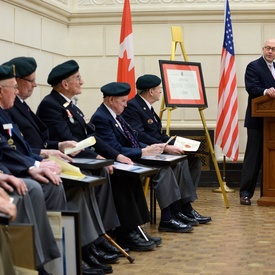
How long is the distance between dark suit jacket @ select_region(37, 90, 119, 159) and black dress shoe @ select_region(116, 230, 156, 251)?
25.4 inches

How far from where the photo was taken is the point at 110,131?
6.14 meters

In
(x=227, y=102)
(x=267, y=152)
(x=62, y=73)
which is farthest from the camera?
(x=227, y=102)

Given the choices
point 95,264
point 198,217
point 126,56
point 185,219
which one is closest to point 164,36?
point 126,56

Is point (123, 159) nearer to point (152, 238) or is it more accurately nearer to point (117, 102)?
point (117, 102)

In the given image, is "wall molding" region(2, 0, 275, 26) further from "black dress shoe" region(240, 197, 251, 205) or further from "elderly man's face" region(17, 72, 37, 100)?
"elderly man's face" region(17, 72, 37, 100)

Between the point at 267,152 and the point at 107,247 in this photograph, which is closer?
the point at 107,247

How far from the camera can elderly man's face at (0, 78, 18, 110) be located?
14.8ft

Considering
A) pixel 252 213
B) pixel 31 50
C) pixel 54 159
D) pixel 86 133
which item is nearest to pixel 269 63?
pixel 252 213

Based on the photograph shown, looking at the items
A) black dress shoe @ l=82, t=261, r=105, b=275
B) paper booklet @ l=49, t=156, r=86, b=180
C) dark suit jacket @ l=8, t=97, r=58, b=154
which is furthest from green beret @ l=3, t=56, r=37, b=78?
black dress shoe @ l=82, t=261, r=105, b=275

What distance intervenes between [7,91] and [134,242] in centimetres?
172

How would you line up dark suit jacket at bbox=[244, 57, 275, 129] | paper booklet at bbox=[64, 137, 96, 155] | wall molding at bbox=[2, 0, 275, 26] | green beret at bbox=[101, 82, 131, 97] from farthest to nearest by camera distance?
1. wall molding at bbox=[2, 0, 275, 26]
2. dark suit jacket at bbox=[244, 57, 275, 129]
3. green beret at bbox=[101, 82, 131, 97]
4. paper booklet at bbox=[64, 137, 96, 155]

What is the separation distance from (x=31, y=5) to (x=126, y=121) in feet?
8.06

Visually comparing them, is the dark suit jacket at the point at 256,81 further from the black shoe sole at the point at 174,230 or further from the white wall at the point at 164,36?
the black shoe sole at the point at 174,230

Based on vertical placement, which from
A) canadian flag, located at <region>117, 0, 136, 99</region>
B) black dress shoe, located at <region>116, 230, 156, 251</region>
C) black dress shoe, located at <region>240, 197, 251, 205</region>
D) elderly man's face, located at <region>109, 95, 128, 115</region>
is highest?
canadian flag, located at <region>117, 0, 136, 99</region>
